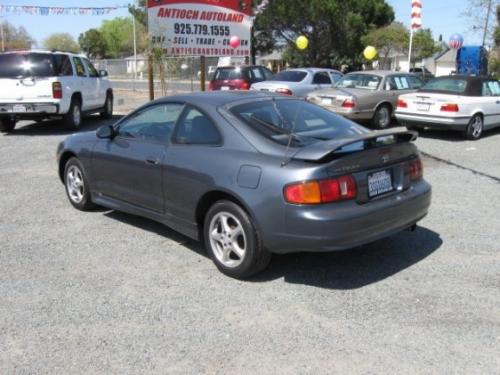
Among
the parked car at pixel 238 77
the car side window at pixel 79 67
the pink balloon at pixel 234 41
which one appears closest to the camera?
the car side window at pixel 79 67

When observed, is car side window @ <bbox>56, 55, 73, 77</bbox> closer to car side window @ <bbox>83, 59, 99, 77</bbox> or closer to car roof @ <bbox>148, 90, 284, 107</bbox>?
car side window @ <bbox>83, 59, 99, 77</bbox>

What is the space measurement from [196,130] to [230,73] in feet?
46.2

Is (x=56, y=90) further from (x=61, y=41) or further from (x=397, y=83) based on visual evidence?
(x=61, y=41)

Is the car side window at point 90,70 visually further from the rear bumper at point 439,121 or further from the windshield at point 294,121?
the windshield at point 294,121

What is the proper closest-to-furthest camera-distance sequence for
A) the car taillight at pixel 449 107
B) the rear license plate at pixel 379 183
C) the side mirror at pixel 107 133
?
the rear license plate at pixel 379 183, the side mirror at pixel 107 133, the car taillight at pixel 449 107

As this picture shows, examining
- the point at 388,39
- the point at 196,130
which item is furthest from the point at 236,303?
the point at 388,39

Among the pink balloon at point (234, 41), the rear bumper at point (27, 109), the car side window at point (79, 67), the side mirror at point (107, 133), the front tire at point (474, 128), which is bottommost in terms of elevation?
the front tire at point (474, 128)

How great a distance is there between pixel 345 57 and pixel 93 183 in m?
40.4

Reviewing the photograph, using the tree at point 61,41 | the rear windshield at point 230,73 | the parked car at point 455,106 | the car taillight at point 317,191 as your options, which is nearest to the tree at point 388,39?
the rear windshield at point 230,73

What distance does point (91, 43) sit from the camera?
104750 mm

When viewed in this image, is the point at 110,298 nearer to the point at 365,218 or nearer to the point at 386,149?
the point at 365,218

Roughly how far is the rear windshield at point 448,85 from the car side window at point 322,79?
3740 mm

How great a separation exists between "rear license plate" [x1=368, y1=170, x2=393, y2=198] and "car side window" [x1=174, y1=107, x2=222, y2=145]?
1.26 meters

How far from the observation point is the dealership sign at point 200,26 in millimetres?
17297
